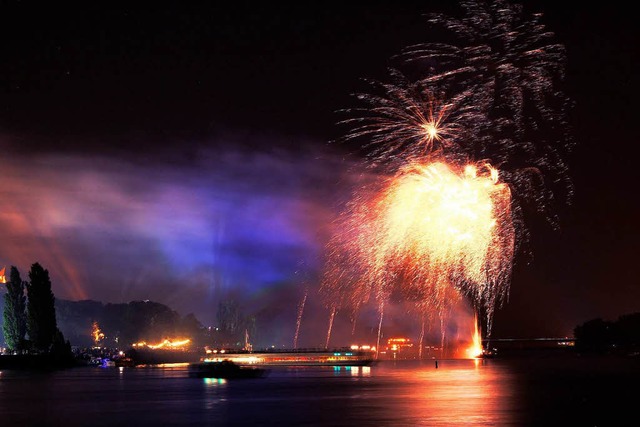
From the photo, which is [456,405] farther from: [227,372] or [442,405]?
[227,372]

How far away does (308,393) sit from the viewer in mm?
67812

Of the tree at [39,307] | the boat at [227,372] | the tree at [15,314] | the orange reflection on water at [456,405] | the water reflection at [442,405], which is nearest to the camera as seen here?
the orange reflection on water at [456,405]

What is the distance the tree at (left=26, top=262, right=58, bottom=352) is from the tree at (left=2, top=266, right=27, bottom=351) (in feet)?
35.2

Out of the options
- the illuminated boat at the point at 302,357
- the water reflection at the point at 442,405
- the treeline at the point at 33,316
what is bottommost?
the illuminated boat at the point at 302,357

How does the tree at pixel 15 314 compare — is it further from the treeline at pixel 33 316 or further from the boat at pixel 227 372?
the boat at pixel 227 372

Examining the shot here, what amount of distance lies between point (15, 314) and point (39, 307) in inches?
500

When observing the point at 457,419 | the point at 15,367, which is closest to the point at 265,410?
the point at 457,419

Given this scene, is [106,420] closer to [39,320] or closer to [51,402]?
[51,402]

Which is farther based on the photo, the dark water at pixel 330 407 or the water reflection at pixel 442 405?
the dark water at pixel 330 407

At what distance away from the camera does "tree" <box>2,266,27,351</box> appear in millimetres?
136500

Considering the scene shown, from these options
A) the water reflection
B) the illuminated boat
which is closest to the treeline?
the illuminated boat

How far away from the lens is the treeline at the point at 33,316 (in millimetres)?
126438

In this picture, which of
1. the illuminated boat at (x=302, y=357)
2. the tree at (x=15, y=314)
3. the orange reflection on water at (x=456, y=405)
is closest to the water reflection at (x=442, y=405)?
the orange reflection on water at (x=456, y=405)

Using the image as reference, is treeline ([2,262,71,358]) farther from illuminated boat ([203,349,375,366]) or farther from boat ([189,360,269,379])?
illuminated boat ([203,349,375,366])
